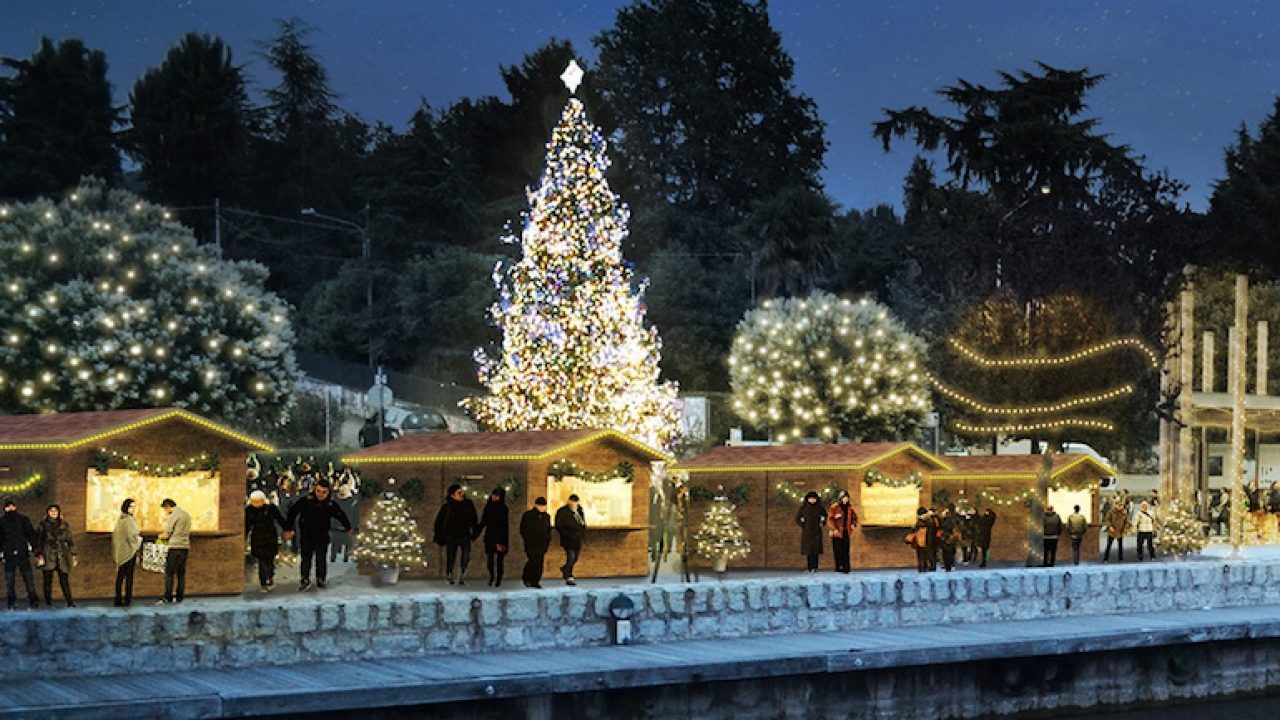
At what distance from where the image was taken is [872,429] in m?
62.3

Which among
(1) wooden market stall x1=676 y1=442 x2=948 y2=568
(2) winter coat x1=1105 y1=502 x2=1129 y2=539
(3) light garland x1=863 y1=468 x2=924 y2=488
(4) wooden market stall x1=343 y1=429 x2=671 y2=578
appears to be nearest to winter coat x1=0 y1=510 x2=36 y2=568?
(4) wooden market stall x1=343 y1=429 x2=671 y2=578

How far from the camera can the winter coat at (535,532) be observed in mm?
30156

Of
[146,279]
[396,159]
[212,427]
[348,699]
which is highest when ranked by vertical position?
[396,159]

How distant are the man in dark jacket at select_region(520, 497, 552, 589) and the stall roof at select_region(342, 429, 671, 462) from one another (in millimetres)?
2355

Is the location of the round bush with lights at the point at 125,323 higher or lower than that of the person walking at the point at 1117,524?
higher

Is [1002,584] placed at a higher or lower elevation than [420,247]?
lower

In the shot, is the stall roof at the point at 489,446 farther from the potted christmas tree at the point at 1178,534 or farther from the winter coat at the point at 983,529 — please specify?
the potted christmas tree at the point at 1178,534

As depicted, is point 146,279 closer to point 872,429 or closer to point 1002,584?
point 872,429

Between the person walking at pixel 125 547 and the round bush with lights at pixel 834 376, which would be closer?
the person walking at pixel 125 547

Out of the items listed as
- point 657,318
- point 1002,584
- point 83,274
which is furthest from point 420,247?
point 1002,584

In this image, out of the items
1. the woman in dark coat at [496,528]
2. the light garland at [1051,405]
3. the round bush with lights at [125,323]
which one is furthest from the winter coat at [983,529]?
the round bush with lights at [125,323]

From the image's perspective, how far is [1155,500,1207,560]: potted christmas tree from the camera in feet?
137

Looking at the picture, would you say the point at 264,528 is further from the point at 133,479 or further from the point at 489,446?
the point at 489,446

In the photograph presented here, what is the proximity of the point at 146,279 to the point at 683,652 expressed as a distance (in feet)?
104
